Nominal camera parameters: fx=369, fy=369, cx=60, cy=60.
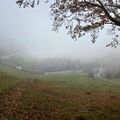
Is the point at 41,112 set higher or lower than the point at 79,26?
lower

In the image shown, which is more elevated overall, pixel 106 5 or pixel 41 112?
pixel 106 5

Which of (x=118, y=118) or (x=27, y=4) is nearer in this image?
(x=118, y=118)

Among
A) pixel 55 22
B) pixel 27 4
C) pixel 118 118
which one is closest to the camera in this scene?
pixel 118 118

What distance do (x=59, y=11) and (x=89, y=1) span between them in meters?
2.46

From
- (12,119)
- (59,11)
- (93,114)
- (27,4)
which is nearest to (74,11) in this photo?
(59,11)

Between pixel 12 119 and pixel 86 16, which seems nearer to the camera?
pixel 12 119

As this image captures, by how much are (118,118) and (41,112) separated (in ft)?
16.6

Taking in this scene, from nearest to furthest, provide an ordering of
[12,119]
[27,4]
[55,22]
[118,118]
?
[12,119] → [118,118] → [27,4] → [55,22]

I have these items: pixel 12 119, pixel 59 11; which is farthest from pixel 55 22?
pixel 12 119

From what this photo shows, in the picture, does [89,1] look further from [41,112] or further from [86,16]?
[41,112]

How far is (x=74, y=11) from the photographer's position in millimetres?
28094

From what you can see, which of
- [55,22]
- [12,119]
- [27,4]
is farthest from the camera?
[55,22]

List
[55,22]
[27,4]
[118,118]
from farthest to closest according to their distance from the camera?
[55,22] → [27,4] → [118,118]

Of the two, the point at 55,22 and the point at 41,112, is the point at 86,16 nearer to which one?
the point at 55,22
